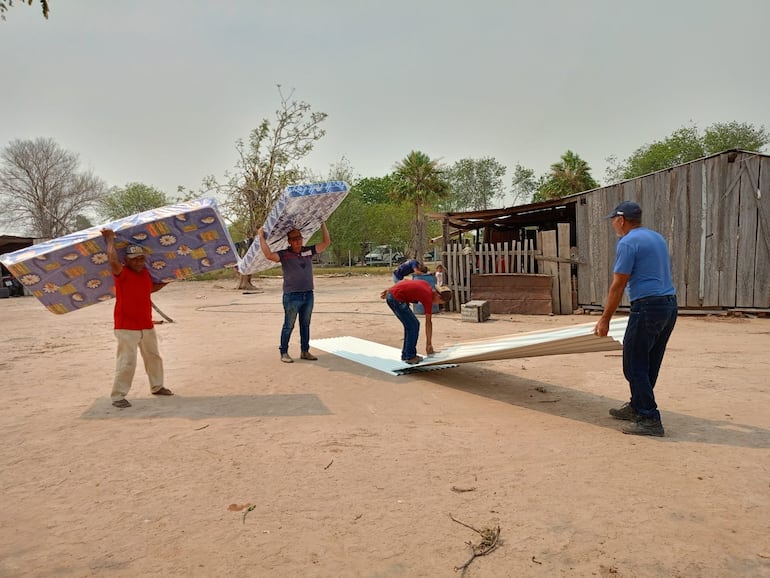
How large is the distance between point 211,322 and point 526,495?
10.2m

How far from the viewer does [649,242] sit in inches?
154

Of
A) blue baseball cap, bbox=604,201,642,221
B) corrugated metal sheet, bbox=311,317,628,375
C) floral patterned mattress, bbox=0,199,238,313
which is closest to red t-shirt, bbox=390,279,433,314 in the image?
corrugated metal sheet, bbox=311,317,628,375

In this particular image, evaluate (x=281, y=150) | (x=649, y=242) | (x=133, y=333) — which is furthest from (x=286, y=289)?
(x=281, y=150)

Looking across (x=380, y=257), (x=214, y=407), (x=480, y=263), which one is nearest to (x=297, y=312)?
(x=214, y=407)

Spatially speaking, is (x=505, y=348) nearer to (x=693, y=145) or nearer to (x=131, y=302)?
(x=131, y=302)

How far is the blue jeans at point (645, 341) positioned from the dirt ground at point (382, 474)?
1.00ft

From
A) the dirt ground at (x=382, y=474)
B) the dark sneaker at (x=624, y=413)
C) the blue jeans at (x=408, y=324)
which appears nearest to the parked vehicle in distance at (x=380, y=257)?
the blue jeans at (x=408, y=324)

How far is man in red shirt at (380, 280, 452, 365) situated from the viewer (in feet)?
20.2

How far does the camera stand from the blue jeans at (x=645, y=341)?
3.89 meters

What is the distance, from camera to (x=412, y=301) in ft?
20.4

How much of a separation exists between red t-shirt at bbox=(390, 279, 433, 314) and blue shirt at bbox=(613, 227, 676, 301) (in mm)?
2557

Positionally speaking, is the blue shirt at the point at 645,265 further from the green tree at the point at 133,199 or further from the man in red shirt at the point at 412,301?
the green tree at the point at 133,199

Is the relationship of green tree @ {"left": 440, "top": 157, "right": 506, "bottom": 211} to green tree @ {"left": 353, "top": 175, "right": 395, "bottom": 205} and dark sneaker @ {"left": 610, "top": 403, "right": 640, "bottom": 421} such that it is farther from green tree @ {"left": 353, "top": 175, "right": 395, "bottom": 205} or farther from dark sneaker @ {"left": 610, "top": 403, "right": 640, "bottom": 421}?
dark sneaker @ {"left": 610, "top": 403, "right": 640, "bottom": 421}

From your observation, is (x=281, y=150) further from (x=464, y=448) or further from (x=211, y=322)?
(x=464, y=448)
